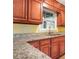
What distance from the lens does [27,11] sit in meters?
2.83

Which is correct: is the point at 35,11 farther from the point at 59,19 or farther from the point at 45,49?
the point at 59,19

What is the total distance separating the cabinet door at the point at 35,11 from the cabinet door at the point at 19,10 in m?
0.20

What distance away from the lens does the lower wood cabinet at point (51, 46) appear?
283 cm

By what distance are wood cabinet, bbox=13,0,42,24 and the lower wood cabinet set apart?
511 millimetres

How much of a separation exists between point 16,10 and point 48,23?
2.10m

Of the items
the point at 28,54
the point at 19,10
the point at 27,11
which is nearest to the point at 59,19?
the point at 27,11

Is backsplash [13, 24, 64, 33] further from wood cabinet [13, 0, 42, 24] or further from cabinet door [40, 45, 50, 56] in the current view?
cabinet door [40, 45, 50, 56]

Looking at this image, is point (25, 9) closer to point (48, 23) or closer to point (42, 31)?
point (42, 31)

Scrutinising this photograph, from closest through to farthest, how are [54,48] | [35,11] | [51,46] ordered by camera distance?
[35,11], [51,46], [54,48]

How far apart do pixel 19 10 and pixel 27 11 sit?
0.29 m

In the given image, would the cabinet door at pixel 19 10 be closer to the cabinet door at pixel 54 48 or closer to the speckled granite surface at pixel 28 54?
the speckled granite surface at pixel 28 54
